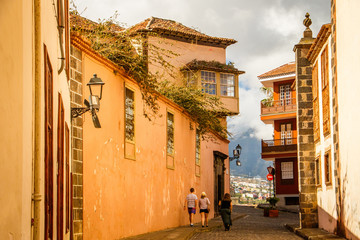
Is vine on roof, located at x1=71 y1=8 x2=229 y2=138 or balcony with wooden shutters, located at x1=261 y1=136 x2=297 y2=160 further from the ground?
vine on roof, located at x1=71 y1=8 x2=229 y2=138

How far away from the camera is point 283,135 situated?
51.9 metres

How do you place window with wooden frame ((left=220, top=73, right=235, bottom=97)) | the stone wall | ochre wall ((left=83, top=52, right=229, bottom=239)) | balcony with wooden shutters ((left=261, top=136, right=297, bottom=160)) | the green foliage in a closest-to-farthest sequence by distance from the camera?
ochre wall ((left=83, top=52, right=229, bottom=239))
the stone wall
the green foliage
window with wooden frame ((left=220, top=73, right=235, bottom=97))
balcony with wooden shutters ((left=261, top=136, right=297, bottom=160))

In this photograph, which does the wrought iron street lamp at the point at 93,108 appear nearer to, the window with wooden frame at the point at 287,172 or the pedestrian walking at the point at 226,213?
the pedestrian walking at the point at 226,213

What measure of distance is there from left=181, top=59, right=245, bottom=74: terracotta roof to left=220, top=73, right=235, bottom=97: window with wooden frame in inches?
15.1

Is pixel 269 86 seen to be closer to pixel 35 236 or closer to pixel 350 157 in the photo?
pixel 350 157

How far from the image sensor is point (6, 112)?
4086 millimetres

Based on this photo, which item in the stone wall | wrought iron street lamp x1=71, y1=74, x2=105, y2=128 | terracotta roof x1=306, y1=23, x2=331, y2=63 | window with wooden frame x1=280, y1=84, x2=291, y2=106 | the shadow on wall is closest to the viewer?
wrought iron street lamp x1=71, y1=74, x2=105, y2=128

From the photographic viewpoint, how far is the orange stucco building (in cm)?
1263

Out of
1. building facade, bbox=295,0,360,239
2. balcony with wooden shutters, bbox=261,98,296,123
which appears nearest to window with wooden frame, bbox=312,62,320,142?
building facade, bbox=295,0,360,239

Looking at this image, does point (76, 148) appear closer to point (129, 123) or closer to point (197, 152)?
point (129, 123)

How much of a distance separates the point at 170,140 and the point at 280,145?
3040cm

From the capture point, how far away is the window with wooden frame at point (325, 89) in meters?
18.1

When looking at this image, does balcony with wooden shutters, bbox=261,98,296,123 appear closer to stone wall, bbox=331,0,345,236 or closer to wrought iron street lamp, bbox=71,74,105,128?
stone wall, bbox=331,0,345,236

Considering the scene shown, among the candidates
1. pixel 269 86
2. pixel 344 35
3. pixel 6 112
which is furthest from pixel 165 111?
pixel 269 86
